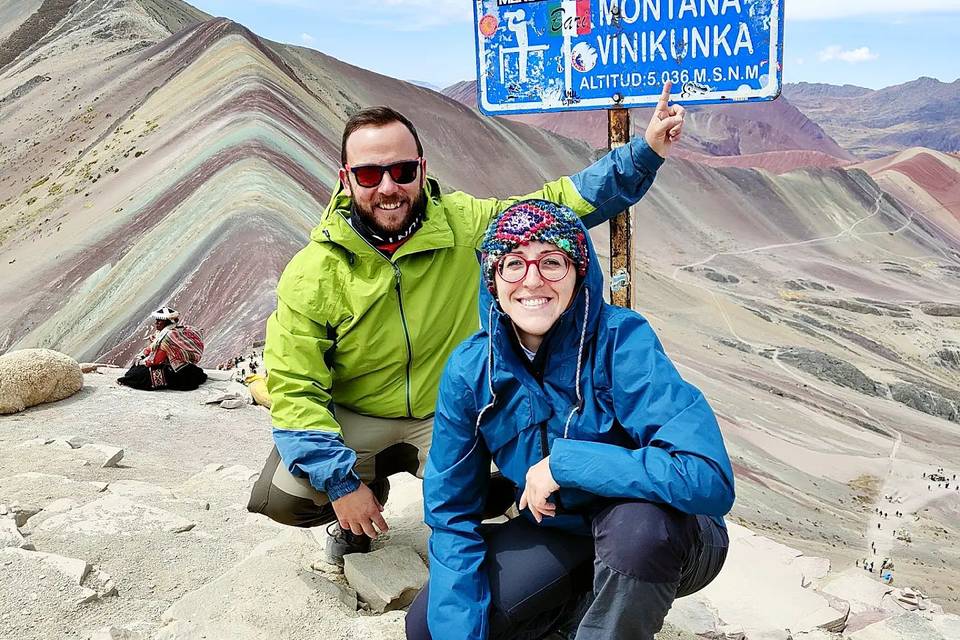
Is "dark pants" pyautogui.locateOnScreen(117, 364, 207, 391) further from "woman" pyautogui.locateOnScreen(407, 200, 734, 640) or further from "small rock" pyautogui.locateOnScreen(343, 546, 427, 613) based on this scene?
"woman" pyautogui.locateOnScreen(407, 200, 734, 640)

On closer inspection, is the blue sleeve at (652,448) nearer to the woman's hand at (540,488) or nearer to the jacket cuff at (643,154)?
the woman's hand at (540,488)

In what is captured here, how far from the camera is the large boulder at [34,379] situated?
225 inches

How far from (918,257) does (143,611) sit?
42804 mm

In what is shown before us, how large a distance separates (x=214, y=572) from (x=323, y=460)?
0.85m

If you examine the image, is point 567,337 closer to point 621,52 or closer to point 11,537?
point 621,52

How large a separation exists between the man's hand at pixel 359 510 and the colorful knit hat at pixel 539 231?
964mm

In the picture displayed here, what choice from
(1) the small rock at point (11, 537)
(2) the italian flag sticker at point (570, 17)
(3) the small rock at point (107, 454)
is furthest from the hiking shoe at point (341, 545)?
(2) the italian flag sticker at point (570, 17)

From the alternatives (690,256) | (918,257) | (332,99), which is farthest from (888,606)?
(918,257)

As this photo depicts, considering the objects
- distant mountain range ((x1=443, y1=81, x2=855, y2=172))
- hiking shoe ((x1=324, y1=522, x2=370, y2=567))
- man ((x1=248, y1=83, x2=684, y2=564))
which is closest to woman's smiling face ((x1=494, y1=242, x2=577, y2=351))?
man ((x1=248, y1=83, x2=684, y2=564))

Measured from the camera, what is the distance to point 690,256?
98.4ft

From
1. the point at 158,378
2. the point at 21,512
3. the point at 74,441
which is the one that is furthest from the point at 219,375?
the point at 21,512

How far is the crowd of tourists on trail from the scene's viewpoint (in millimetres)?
1947

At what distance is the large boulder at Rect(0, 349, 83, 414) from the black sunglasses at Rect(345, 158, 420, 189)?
4.33m

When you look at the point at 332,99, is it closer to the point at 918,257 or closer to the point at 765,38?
the point at 765,38
